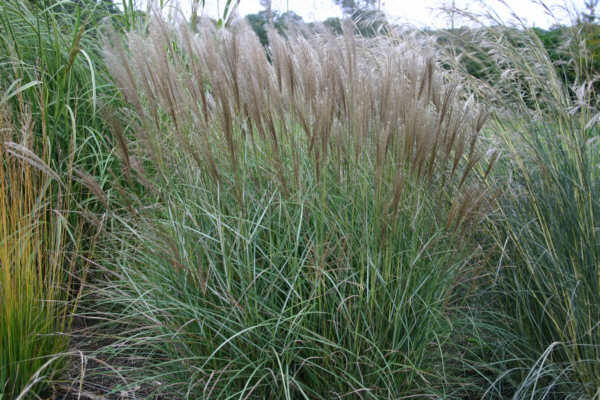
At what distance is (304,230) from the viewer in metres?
2.08

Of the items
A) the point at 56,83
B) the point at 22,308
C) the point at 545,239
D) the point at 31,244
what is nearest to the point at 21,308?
the point at 22,308

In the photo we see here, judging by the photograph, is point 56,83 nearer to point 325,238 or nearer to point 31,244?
point 31,244

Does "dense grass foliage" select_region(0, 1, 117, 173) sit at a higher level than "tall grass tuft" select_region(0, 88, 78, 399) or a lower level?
higher

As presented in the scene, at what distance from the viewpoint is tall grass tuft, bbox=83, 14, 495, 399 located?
1.82m

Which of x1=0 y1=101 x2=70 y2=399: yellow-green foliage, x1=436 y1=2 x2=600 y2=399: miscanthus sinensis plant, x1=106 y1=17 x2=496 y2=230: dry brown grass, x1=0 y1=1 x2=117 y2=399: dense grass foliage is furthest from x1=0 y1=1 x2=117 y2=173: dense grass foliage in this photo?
x1=436 y1=2 x2=600 y2=399: miscanthus sinensis plant

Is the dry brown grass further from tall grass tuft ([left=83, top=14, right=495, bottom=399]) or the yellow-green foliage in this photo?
the yellow-green foliage

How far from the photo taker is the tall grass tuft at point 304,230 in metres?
1.82

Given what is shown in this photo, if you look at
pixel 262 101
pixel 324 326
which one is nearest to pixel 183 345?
pixel 324 326

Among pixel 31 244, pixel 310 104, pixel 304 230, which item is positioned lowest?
pixel 31 244

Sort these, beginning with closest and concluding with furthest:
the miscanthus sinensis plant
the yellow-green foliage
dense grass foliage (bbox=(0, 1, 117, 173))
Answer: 1. the yellow-green foliage
2. the miscanthus sinensis plant
3. dense grass foliage (bbox=(0, 1, 117, 173))

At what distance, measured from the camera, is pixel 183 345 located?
1.97 meters

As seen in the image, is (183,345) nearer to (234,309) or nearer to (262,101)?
(234,309)

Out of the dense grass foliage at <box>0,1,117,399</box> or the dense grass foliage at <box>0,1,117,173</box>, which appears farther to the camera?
the dense grass foliage at <box>0,1,117,173</box>

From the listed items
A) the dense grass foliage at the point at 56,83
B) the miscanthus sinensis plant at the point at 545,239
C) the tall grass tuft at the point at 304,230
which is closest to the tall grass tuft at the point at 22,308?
the tall grass tuft at the point at 304,230
